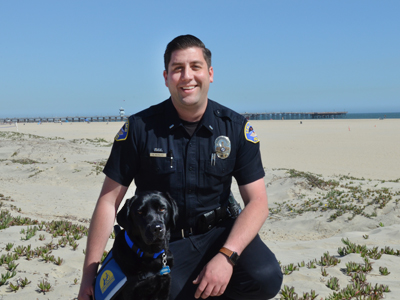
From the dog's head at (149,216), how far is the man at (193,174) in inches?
17.0

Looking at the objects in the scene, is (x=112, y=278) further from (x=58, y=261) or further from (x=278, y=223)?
(x=278, y=223)

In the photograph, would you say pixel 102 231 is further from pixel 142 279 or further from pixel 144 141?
pixel 144 141

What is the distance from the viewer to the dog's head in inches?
101

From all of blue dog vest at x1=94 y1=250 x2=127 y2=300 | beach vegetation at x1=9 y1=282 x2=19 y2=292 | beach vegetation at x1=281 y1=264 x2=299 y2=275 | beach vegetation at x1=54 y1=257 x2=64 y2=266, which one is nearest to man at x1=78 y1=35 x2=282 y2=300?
blue dog vest at x1=94 y1=250 x2=127 y2=300

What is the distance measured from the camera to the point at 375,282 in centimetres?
412

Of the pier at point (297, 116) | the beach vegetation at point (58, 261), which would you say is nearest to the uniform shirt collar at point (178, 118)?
the beach vegetation at point (58, 261)

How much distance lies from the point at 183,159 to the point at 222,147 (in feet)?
1.22

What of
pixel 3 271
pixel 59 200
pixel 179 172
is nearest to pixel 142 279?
pixel 179 172

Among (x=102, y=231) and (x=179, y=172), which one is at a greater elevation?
(x=179, y=172)

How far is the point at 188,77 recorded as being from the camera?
3.15m

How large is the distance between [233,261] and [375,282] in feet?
7.06

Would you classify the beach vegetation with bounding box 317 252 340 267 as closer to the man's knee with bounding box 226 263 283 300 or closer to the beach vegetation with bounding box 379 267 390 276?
the beach vegetation with bounding box 379 267 390 276

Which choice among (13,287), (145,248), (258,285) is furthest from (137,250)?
(13,287)

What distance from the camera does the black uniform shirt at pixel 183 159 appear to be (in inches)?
128
